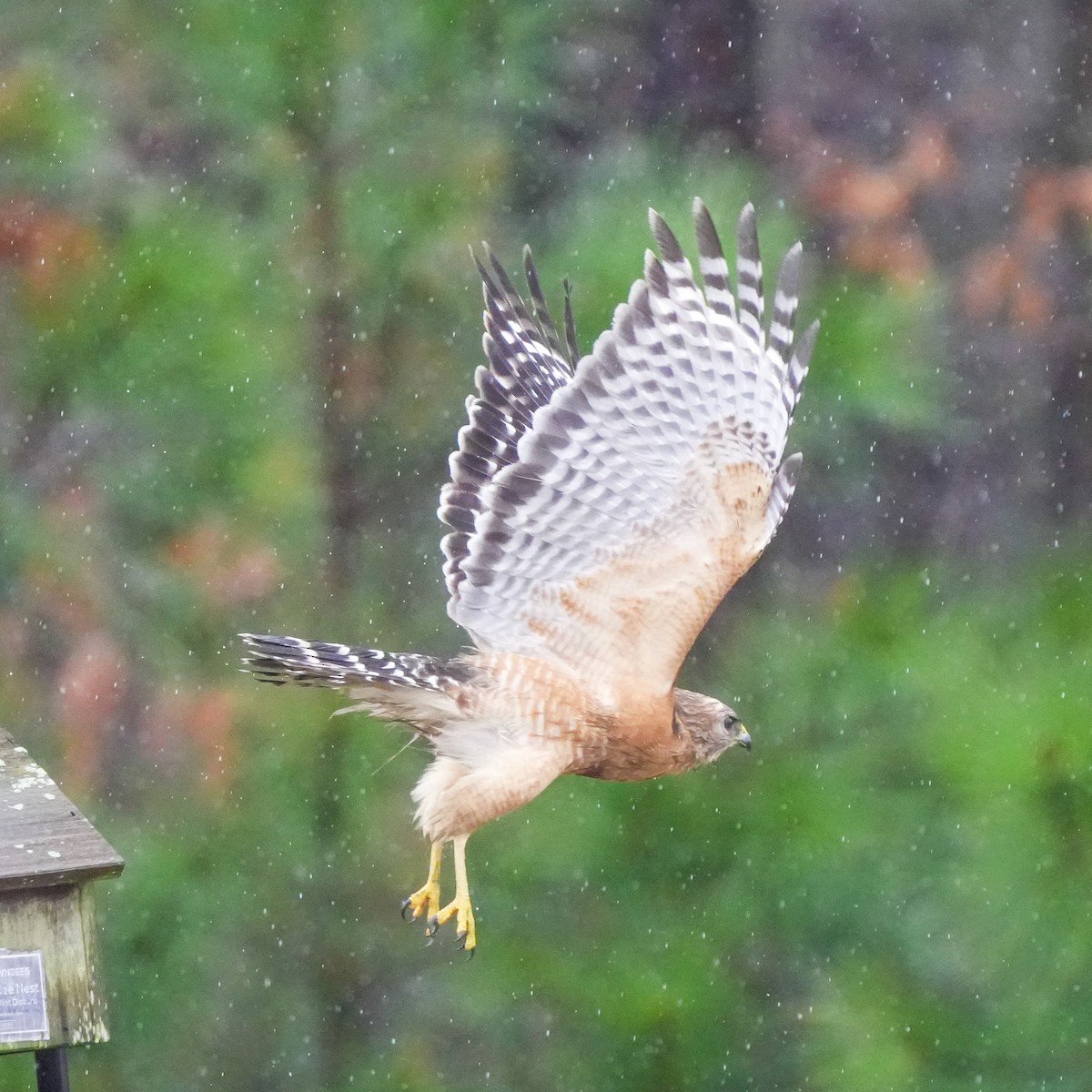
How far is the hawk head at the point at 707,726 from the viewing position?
2.83 metres

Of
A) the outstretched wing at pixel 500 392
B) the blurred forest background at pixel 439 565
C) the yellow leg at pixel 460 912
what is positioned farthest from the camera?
the blurred forest background at pixel 439 565

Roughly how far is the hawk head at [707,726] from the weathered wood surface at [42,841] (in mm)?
864

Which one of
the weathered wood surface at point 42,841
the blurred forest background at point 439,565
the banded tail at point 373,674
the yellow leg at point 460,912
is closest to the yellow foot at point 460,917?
A: the yellow leg at point 460,912

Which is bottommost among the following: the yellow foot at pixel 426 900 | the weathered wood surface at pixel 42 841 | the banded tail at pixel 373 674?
the yellow foot at pixel 426 900

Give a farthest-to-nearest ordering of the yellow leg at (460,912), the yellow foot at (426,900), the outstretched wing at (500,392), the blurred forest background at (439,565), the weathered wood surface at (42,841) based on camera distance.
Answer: the blurred forest background at (439,565) < the outstretched wing at (500,392) < the yellow foot at (426,900) < the yellow leg at (460,912) < the weathered wood surface at (42,841)

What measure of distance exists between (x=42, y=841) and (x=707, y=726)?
3.22 ft

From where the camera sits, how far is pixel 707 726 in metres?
2.85

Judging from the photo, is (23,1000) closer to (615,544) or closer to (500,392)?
(615,544)

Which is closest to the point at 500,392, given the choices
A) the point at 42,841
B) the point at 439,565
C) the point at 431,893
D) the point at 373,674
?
the point at 373,674

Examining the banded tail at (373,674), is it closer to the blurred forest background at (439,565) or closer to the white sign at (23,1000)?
the white sign at (23,1000)

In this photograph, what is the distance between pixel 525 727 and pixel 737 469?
463 mm

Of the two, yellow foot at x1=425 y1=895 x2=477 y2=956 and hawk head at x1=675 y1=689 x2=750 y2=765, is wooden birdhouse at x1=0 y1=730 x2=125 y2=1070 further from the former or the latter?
hawk head at x1=675 y1=689 x2=750 y2=765

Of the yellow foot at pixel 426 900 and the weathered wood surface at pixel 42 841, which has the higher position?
the weathered wood surface at pixel 42 841

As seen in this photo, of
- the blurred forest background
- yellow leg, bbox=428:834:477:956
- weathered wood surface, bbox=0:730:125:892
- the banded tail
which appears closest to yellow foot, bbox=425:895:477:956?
yellow leg, bbox=428:834:477:956
